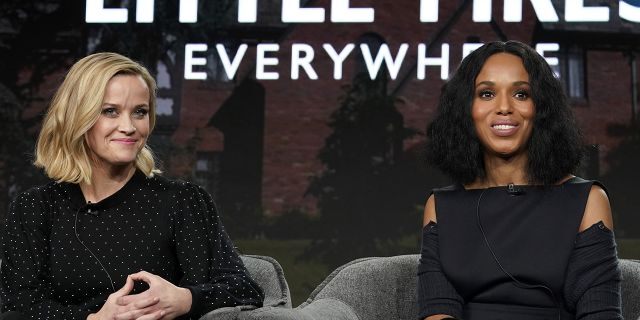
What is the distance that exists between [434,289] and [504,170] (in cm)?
34

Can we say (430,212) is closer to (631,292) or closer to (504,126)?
(504,126)

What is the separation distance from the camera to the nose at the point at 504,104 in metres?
2.22

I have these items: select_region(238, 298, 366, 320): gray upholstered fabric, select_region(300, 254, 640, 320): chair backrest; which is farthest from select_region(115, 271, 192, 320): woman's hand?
select_region(300, 254, 640, 320): chair backrest

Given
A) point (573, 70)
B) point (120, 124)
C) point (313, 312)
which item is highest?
point (573, 70)

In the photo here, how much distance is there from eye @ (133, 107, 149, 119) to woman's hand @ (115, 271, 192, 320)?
0.41m

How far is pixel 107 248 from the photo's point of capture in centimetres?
231

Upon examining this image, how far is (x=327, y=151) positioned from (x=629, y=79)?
1.62m

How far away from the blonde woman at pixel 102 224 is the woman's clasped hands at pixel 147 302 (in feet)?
0.17

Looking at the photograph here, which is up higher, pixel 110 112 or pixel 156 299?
pixel 110 112

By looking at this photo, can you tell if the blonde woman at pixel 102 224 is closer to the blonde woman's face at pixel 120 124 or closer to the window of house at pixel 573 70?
the blonde woman's face at pixel 120 124

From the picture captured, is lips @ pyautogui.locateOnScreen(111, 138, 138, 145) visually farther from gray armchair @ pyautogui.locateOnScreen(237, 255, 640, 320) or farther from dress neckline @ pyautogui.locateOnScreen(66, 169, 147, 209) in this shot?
gray armchair @ pyautogui.locateOnScreen(237, 255, 640, 320)

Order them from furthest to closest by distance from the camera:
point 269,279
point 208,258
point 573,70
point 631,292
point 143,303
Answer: point 573,70 → point 269,279 → point 631,292 → point 208,258 → point 143,303

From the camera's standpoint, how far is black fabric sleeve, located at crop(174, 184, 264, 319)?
225 centimetres

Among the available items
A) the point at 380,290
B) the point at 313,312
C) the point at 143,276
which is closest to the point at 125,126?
the point at 143,276
